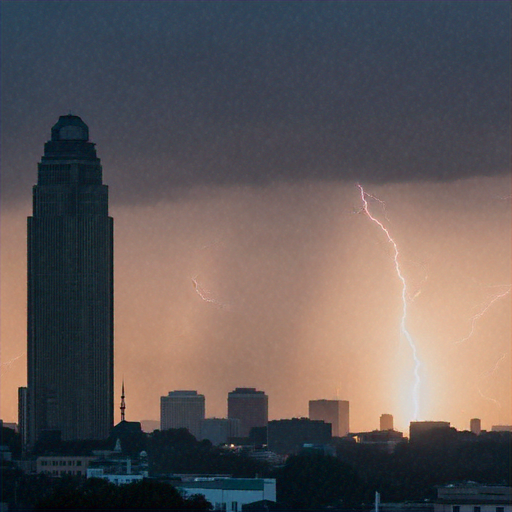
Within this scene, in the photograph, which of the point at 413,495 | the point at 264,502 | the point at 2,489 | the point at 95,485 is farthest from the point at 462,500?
the point at 2,489

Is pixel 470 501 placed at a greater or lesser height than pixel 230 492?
lesser

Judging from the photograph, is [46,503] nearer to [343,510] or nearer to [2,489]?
[343,510]

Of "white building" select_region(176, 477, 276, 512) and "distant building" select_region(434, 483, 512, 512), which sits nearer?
"distant building" select_region(434, 483, 512, 512)

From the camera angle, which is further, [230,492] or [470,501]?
[230,492]

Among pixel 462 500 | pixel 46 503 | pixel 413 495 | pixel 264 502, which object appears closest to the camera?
pixel 462 500

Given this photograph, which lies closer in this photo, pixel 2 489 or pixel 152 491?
pixel 152 491

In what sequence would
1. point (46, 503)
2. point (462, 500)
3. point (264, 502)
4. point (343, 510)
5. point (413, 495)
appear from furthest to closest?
point (413, 495), point (343, 510), point (264, 502), point (46, 503), point (462, 500)

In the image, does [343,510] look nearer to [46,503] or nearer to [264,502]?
[264,502]
